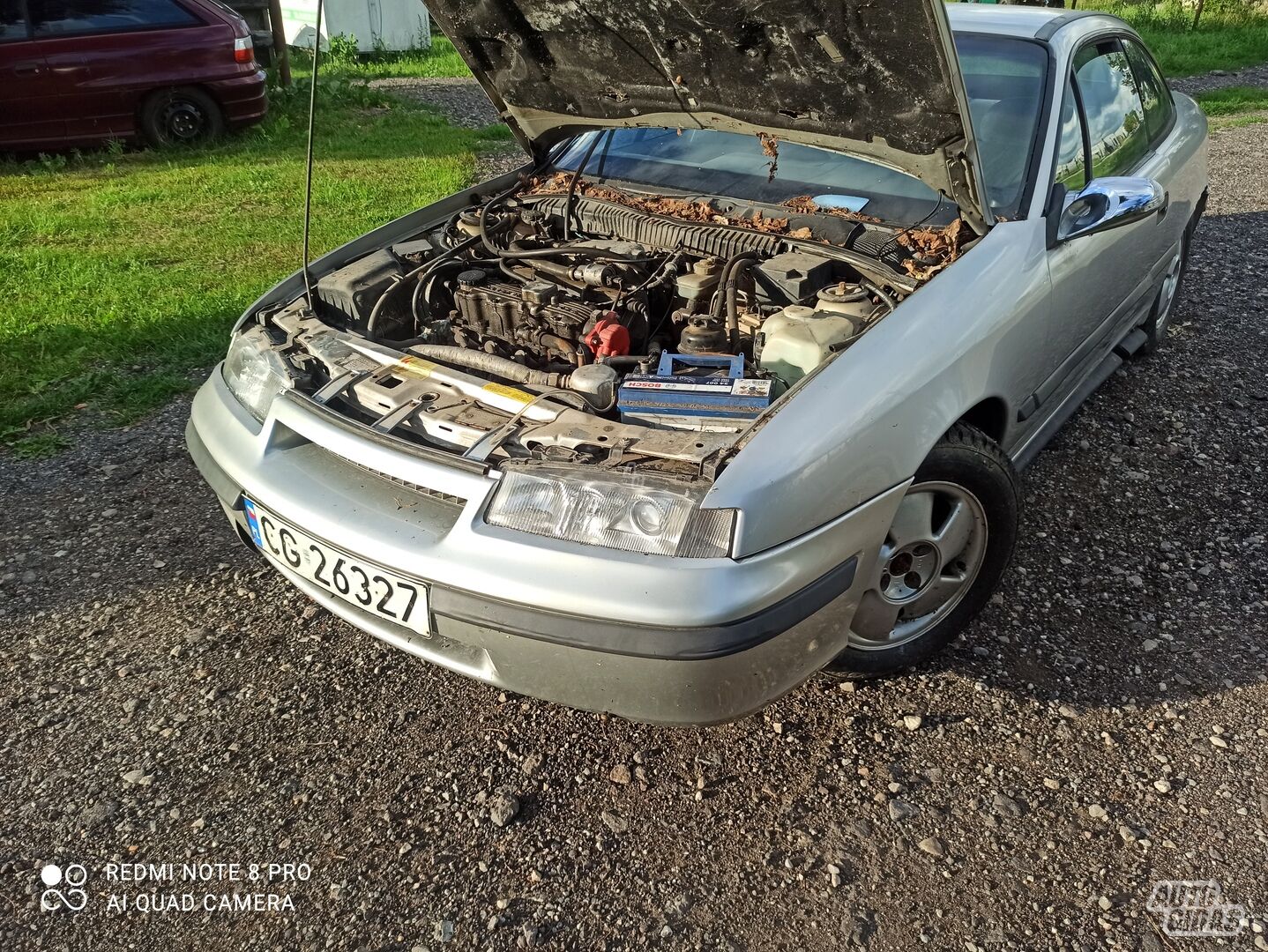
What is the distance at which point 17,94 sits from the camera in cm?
722

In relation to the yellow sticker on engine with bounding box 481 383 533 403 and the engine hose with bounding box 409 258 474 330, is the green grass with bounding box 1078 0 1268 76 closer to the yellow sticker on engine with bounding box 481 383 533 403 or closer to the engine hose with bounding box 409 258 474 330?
the engine hose with bounding box 409 258 474 330

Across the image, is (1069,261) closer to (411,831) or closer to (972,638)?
(972,638)

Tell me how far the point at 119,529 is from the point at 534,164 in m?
1.98

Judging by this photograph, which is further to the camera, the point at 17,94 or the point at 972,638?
the point at 17,94

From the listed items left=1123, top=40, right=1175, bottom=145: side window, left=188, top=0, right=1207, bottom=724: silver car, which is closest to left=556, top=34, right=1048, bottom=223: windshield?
left=188, top=0, right=1207, bottom=724: silver car

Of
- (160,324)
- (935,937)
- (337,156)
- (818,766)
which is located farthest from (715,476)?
(337,156)

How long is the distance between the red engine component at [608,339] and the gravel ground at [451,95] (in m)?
7.06

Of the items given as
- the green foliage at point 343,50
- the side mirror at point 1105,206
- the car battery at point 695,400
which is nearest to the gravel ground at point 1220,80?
the side mirror at point 1105,206

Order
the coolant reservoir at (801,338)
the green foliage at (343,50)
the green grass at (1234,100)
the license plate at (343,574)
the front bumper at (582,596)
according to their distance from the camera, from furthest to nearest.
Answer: the green foliage at (343,50) < the green grass at (1234,100) < the coolant reservoir at (801,338) < the license plate at (343,574) < the front bumper at (582,596)

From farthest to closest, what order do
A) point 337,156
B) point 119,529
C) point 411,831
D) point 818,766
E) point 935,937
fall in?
1. point 337,156
2. point 119,529
3. point 818,766
4. point 411,831
5. point 935,937

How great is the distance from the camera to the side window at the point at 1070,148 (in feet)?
9.20

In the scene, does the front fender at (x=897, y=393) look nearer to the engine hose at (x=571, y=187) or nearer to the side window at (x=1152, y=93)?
the engine hose at (x=571, y=187)

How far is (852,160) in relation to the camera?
2.98 m

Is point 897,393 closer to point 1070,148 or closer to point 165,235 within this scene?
point 1070,148
